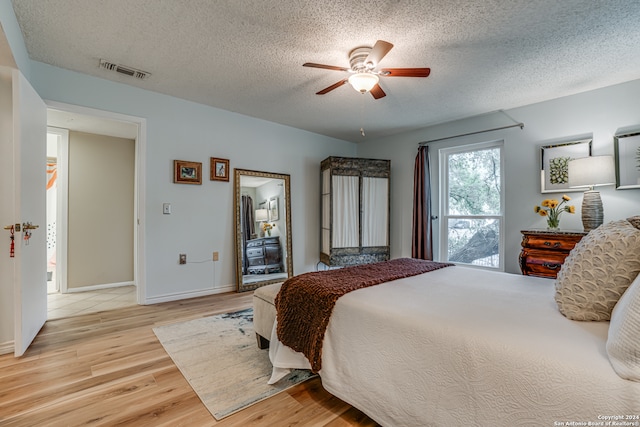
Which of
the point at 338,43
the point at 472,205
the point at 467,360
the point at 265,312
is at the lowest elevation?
the point at 265,312

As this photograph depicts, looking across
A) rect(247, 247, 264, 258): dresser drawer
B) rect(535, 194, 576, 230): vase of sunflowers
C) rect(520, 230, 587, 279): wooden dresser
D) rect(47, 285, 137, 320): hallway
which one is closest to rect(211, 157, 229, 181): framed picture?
rect(247, 247, 264, 258): dresser drawer

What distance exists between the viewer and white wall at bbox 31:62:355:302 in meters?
3.04

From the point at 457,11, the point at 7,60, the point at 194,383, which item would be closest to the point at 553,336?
the point at 194,383

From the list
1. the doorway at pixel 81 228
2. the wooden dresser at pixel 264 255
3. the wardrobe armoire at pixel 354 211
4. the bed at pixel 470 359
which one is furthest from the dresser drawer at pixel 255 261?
the bed at pixel 470 359

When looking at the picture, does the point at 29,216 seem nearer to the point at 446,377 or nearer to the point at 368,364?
the point at 368,364

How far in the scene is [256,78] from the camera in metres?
2.92

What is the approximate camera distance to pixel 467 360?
1.07 meters

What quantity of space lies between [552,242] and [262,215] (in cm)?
336

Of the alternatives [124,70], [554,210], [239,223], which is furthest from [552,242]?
[124,70]

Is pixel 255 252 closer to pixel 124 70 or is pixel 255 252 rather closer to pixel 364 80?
pixel 124 70

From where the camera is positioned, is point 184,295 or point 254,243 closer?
point 184,295

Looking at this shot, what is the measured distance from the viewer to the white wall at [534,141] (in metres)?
2.92

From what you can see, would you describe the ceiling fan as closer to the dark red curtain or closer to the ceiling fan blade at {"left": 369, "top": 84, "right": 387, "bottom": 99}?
the ceiling fan blade at {"left": 369, "top": 84, "right": 387, "bottom": 99}

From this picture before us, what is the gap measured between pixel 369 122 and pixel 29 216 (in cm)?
380
